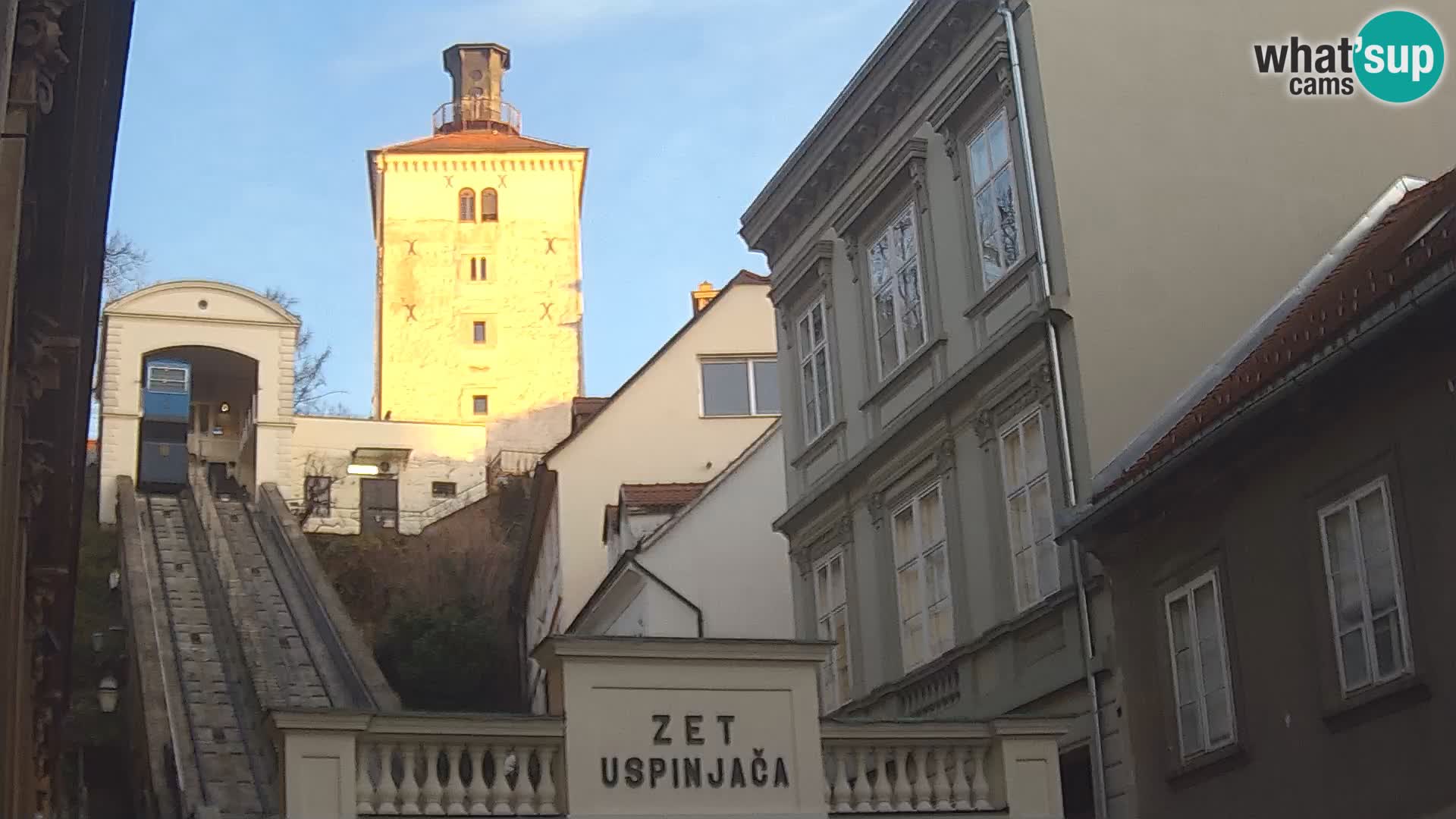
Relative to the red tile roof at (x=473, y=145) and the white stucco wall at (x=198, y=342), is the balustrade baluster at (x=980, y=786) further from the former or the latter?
the red tile roof at (x=473, y=145)

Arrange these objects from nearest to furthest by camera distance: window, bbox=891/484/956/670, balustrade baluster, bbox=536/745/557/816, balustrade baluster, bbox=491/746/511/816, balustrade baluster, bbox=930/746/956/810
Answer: balustrade baluster, bbox=491/746/511/816, balustrade baluster, bbox=536/745/557/816, balustrade baluster, bbox=930/746/956/810, window, bbox=891/484/956/670

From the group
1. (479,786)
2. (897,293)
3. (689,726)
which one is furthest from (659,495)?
(479,786)

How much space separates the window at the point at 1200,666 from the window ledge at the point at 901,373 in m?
5.14

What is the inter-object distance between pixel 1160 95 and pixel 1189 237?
1534mm

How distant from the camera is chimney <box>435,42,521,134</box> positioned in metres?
91.8

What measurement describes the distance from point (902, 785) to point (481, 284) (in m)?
66.6

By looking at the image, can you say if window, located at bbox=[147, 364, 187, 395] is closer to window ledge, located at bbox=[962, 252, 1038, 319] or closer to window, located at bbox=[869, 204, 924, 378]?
window, located at bbox=[869, 204, 924, 378]

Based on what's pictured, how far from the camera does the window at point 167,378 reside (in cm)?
5600

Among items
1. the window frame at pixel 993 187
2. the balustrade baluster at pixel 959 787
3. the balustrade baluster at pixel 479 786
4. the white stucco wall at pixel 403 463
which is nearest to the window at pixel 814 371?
the window frame at pixel 993 187

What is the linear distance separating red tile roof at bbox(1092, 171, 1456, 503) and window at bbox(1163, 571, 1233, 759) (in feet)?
3.62

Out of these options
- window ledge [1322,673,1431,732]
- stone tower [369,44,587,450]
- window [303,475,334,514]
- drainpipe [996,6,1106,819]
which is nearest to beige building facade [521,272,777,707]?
drainpipe [996,6,1106,819]

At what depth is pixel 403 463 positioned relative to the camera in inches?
2611

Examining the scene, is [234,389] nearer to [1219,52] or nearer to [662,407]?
[662,407]

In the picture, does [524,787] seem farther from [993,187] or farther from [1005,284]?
[993,187]
